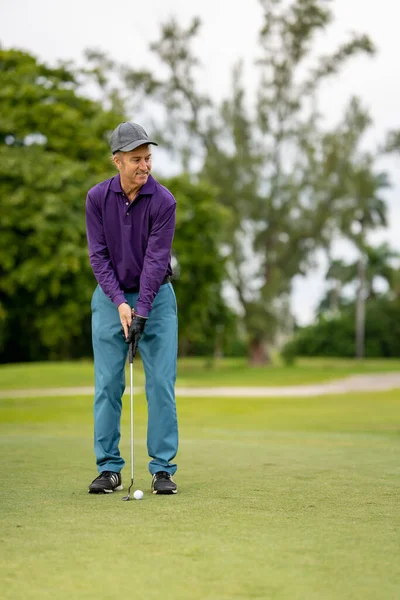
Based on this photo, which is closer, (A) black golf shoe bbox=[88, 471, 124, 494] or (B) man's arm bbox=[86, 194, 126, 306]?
(A) black golf shoe bbox=[88, 471, 124, 494]

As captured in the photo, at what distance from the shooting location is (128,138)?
611cm

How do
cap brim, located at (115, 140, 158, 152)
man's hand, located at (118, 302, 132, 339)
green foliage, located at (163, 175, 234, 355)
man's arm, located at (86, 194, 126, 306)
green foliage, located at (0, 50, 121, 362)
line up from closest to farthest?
1. cap brim, located at (115, 140, 158, 152)
2. man's hand, located at (118, 302, 132, 339)
3. man's arm, located at (86, 194, 126, 306)
4. green foliage, located at (0, 50, 121, 362)
5. green foliage, located at (163, 175, 234, 355)

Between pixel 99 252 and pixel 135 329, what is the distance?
596 mm

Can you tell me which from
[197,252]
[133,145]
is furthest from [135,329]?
[197,252]

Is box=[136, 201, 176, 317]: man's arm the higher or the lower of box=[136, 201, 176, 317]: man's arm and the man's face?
the lower

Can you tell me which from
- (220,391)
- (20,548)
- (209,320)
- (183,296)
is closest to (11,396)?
(220,391)

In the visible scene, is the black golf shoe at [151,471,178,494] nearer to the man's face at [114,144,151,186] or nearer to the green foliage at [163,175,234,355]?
the man's face at [114,144,151,186]

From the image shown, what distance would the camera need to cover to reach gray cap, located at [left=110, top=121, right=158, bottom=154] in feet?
19.9

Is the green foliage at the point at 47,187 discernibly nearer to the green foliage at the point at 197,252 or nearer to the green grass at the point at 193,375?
the green grass at the point at 193,375

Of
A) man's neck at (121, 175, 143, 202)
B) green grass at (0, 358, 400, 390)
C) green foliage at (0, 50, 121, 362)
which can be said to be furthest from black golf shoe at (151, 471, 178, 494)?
green grass at (0, 358, 400, 390)

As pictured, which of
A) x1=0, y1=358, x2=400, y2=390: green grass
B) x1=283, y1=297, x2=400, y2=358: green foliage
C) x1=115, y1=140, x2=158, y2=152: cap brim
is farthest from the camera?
x1=283, y1=297, x2=400, y2=358: green foliage

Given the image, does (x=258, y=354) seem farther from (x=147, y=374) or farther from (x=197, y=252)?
(x=147, y=374)

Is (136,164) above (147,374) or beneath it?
above

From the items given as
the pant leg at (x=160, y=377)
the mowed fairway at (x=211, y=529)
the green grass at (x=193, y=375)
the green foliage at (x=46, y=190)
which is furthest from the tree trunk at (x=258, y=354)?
the pant leg at (x=160, y=377)
